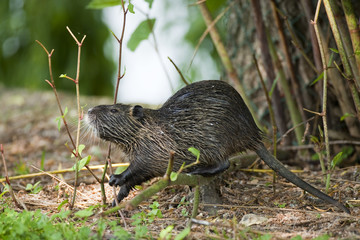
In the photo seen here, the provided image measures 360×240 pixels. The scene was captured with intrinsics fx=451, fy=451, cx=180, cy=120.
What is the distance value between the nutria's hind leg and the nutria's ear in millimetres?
533

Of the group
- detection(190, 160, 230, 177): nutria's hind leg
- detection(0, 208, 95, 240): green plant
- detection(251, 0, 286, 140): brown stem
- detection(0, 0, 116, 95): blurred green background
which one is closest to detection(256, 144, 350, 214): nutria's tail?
detection(190, 160, 230, 177): nutria's hind leg

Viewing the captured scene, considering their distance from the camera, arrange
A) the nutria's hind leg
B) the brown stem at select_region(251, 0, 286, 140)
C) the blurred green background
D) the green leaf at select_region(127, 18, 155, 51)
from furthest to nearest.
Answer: the blurred green background, the brown stem at select_region(251, 0, 286, 140), the green leaf at select_region(127, 18, 155, 51), the nutria's hind leg

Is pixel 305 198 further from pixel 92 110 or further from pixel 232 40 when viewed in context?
pixel 232 40

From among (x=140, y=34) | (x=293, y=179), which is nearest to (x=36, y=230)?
(x=293, y=179)

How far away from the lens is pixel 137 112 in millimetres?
3008

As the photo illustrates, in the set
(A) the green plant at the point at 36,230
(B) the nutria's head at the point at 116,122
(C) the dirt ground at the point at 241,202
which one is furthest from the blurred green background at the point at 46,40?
(A) the green plant at the point at 36,230

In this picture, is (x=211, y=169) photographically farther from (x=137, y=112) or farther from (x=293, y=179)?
(x=137, y=112)

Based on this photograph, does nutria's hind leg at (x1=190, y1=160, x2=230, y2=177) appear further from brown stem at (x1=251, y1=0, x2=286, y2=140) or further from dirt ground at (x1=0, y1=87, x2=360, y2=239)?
brown stem at (x1=251, y1=0, x2=286, y2=140)

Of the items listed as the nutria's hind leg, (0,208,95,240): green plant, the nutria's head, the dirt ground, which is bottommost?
the dirt ground

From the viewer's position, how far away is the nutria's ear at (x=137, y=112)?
300cm

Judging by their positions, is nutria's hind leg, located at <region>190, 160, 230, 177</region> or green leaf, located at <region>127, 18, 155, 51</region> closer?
nutria's hind leg, located at <region>190, 160, 230, 177</region>

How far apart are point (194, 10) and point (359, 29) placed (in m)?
3.22

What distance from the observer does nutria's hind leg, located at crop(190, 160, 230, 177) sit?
2700mm

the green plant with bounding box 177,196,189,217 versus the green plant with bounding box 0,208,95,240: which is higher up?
the green plant with bounding box 0,208,95,240
